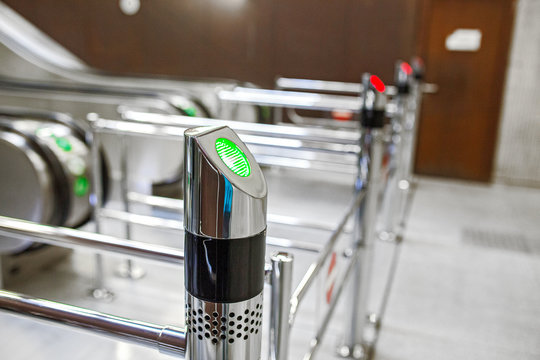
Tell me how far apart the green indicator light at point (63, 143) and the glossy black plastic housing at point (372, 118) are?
1.65 meters

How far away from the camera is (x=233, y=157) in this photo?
2.12ft

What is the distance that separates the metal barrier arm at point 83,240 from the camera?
0.92m

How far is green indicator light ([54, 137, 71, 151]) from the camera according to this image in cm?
Result: 274

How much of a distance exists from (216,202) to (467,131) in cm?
536

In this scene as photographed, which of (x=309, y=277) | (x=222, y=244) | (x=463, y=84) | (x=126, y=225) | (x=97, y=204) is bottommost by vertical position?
(x=126, y=225)

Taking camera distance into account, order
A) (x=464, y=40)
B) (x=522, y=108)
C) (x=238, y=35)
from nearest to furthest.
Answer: (x=522, y=108) < (x=464, y=40) < (x=238, y=35)

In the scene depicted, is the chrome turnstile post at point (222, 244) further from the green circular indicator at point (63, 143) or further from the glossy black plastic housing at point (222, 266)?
the green circular indicator at point (63, 143)

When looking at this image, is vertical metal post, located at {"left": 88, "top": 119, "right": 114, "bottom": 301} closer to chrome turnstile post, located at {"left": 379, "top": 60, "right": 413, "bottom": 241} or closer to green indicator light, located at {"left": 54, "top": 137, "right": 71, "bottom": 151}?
green indicator light, located at {"left": 54, "top": 137, "right": 71, "bottom": 151}

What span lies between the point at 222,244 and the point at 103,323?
0.24 metres

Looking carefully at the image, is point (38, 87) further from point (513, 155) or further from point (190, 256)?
point (513, 155)

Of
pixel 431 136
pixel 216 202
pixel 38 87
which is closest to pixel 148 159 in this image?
pixel 38 87

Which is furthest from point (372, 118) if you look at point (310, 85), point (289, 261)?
point (310, 85)

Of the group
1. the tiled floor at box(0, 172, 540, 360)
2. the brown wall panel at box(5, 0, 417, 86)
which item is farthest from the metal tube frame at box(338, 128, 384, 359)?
the brown wall panel at box(5, 0, 417, 86)

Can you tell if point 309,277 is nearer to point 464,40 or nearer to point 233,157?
point 233,157
